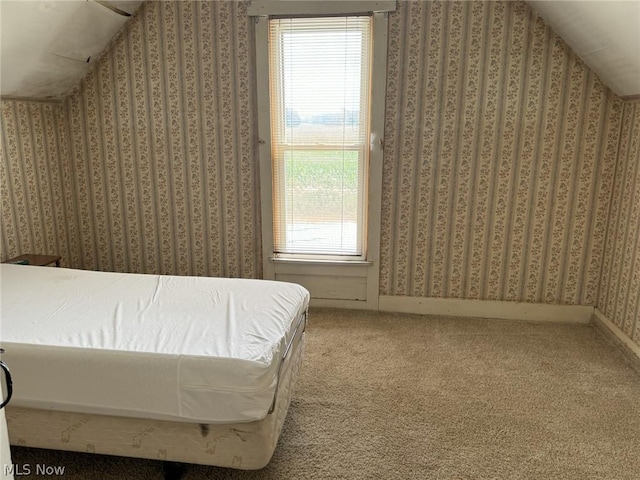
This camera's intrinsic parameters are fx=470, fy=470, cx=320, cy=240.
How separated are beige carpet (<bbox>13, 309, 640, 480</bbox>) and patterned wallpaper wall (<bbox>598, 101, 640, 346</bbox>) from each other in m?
0.24

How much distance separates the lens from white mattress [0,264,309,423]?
61.5 inches

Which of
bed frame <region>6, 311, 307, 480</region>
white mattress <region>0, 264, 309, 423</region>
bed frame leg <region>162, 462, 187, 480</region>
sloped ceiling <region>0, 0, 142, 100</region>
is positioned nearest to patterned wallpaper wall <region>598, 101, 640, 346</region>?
white mattress <region>0, 264, 309, 423</region>

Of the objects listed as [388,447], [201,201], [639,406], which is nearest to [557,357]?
[639,406]

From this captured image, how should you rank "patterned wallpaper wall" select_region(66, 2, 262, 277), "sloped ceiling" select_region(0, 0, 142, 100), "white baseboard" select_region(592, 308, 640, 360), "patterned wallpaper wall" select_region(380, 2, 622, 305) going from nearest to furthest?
"sloped ceiling" select_region(0, 0, 142, 100) → "white baseboard" select_region(592, 308, 640, 360) → "patterned wallpaper wall" select_region(380, 2, 622, 305) → "patterned wallpaper wall" select_region(66, 2, 262, 277)

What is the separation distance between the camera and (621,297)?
2842 millimetres

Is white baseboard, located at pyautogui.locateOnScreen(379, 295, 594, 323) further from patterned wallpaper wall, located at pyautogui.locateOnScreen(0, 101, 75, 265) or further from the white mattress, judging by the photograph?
patterned wallpaper wall, located at pyautogui.locateOnScreen(0, 101, 75, 265)

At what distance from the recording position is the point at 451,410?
2.23 m

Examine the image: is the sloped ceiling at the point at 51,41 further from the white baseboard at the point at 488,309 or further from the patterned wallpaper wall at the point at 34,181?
the white baseboard at the point at 488,309

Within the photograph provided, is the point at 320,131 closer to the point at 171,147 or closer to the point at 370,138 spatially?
the point at 370,138

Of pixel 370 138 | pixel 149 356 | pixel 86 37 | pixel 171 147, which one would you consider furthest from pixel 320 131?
pixel 149 356

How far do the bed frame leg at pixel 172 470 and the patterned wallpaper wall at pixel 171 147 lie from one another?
182cm

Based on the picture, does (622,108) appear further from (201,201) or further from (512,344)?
(201,201)

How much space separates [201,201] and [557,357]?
2.55 metres

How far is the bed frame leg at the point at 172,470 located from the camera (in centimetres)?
175
